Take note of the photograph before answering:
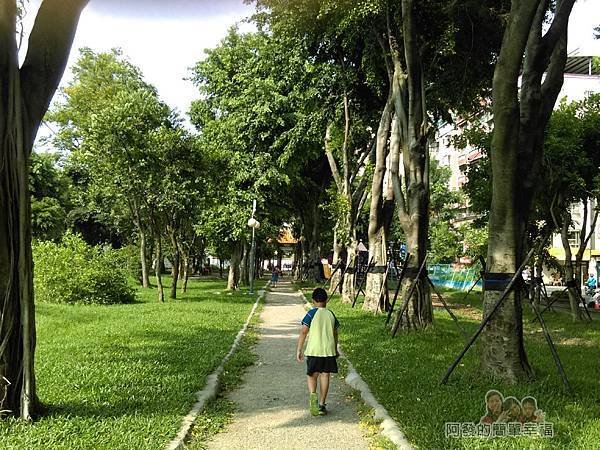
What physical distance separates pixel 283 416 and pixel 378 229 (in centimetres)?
1145

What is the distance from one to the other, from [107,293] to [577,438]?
689 inches

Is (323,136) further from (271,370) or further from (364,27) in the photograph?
(271,370)

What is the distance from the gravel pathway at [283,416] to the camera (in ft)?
18.3

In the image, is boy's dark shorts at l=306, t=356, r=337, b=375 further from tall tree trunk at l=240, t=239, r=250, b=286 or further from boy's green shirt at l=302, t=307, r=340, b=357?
tall tree trunk at l=240, t=239, r=250, b=286

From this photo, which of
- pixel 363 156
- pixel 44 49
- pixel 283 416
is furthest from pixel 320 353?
pixel 363 156

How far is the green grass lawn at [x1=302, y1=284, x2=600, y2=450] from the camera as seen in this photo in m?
5.22

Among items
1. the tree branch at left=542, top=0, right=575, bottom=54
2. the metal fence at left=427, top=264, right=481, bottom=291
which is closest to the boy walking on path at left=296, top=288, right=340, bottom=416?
the tree branch at left=542, top=0, right=575, bottom=54

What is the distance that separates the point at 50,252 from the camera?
66.8ft

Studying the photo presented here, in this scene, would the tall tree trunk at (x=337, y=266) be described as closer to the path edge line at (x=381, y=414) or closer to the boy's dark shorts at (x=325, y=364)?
the path edge line at (x=381, y=414)

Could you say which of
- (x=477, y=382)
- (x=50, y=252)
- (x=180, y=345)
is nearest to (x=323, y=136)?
(x=50, y=252)

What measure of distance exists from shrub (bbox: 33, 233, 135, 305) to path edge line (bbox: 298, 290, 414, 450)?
43.9 ft

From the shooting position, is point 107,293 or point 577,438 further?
point 107,293

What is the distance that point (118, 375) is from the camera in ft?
24.6

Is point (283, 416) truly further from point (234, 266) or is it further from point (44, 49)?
point (234, 266)
